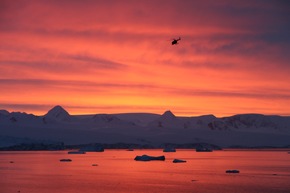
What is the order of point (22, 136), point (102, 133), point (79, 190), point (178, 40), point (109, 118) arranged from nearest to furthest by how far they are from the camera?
point (178, 40)
point (79, 190)
point (22, 136)
point (102, 133)
point (109, 118)

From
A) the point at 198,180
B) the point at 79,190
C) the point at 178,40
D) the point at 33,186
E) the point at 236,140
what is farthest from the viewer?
the point at 236,140

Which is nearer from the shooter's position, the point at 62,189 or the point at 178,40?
the point at 178,40

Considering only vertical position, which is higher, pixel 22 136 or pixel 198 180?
pixel 22 136

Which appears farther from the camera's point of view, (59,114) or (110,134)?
(59,114)

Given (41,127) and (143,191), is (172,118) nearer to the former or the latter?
(41,127)

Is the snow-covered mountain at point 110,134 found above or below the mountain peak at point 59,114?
below

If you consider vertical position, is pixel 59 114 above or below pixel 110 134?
above

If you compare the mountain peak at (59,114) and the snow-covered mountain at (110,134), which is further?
the mountain peak at (59,114)

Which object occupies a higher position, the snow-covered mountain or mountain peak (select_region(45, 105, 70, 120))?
mountain peak (select_region(45, 105, 70, 120))

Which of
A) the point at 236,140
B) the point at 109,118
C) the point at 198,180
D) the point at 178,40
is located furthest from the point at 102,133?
the point at 178,40

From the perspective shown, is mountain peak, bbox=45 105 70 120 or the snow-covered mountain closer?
the snow-covered mountain

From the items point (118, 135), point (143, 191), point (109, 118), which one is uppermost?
point (109, 118)
